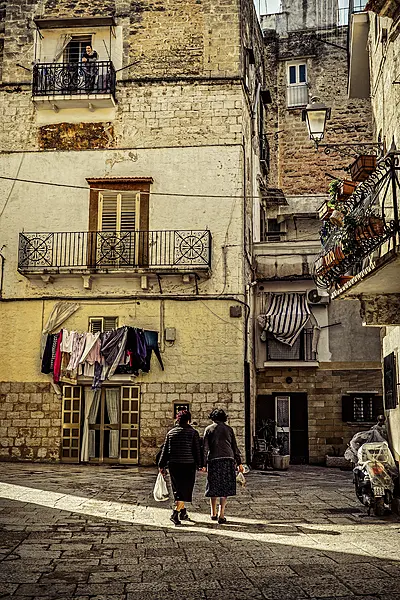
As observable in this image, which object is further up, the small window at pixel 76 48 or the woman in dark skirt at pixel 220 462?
the small window at pixel 76 48

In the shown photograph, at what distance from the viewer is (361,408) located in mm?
20391

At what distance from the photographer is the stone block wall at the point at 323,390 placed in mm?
20281

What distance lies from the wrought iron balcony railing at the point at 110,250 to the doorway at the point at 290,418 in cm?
561

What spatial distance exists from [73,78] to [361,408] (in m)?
12.0

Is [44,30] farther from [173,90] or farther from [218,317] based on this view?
[218,317]

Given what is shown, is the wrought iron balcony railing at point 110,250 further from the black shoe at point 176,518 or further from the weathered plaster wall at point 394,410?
the black shoe at point 176,518

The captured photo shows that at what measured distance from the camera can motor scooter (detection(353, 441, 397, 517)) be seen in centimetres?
975

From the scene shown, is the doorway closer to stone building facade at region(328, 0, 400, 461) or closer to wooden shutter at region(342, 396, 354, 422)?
wooden shutter at region(342, 396, 354, 422)

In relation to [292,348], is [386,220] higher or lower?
higher

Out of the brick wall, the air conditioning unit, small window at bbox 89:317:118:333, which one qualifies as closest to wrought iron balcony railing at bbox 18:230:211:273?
small window at bbox 89:317:118:333

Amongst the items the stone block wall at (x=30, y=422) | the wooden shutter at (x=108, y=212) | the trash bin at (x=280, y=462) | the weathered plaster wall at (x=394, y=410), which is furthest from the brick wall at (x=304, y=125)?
the weathered plaster wall at (x=394, y=410)

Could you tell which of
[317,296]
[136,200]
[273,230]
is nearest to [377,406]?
[317,296]

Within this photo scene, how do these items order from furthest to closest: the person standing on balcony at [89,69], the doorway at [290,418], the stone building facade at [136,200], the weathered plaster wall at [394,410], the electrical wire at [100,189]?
the doorway at [290,418] → the person standing on balcony at [89,69] → the electrical wire at [100,189] → the stone building facade at [136,200] → the weathered plaster wall at [394,410]

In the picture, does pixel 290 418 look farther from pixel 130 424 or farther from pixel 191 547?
pixel 191 547
